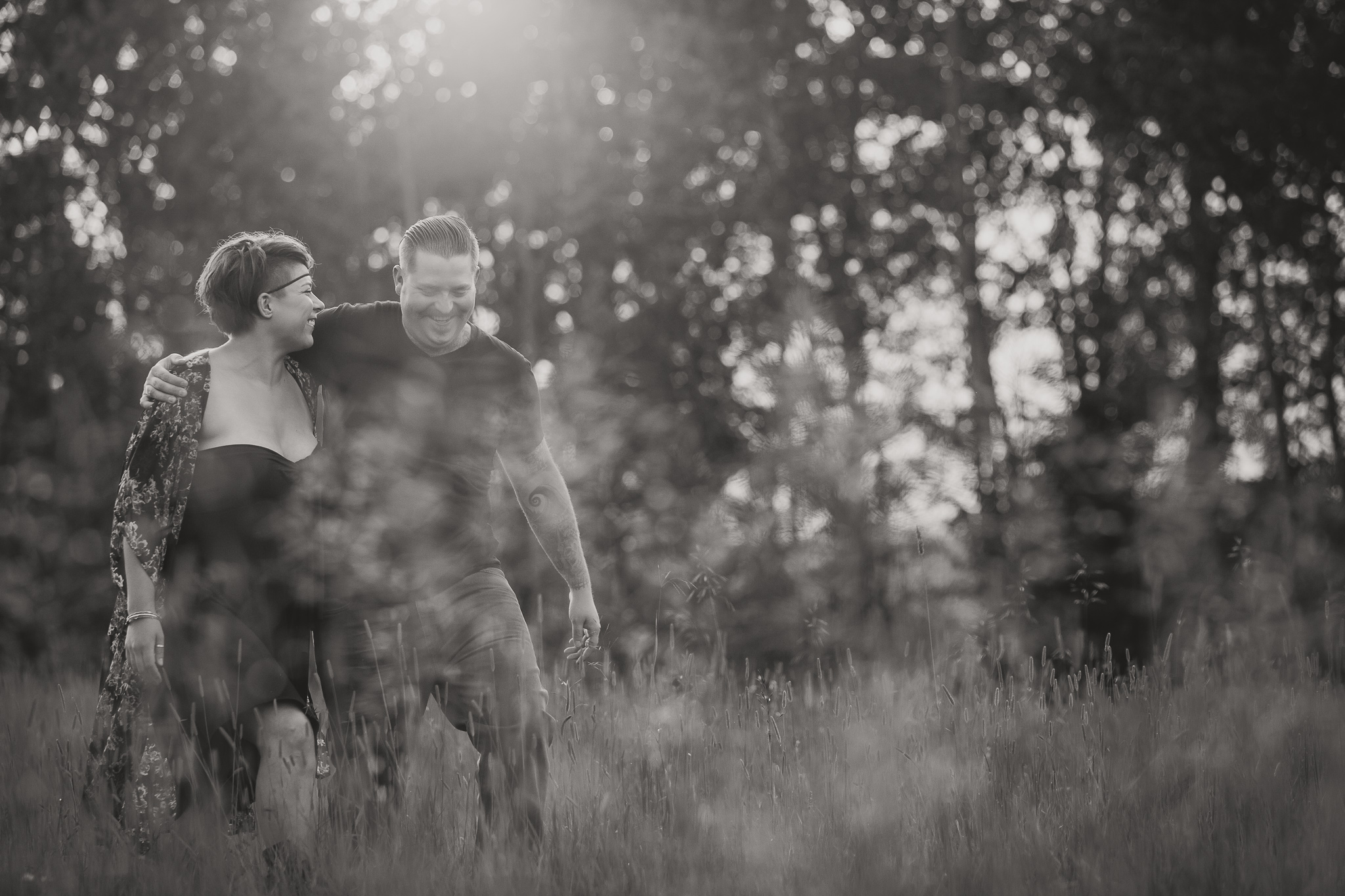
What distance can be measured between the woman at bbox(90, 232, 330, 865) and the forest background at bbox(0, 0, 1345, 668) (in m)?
6.01

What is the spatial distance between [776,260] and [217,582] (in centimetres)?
960

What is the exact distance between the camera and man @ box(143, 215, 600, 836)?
3.42 metres

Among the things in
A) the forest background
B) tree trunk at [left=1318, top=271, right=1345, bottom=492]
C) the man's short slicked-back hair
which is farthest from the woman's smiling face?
tree trunk at [left=1318, top=271, right=1345, bottom=492]

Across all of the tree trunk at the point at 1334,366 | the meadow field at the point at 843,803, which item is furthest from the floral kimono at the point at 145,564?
the tree trunk at the point at 1334,366

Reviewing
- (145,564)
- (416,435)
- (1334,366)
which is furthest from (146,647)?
(1334,366)

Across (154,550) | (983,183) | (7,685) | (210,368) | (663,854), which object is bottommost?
(663,854)

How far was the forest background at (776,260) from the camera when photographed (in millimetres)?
10023

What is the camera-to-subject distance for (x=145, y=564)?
3.21 metres

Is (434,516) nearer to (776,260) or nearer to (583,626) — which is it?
(583,626)

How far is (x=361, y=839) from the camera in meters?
3.01

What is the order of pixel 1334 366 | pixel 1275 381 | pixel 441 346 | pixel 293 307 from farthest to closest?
pixel 1334 366, pixel 1275 381, pixel 441 346, pixel 293 307

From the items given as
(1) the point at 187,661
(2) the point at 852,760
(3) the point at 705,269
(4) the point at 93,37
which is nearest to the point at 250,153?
(4) the point at 93,37

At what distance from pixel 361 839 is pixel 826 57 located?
11.0 meters

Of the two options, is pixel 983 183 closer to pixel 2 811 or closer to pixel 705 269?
pixel 705 269
